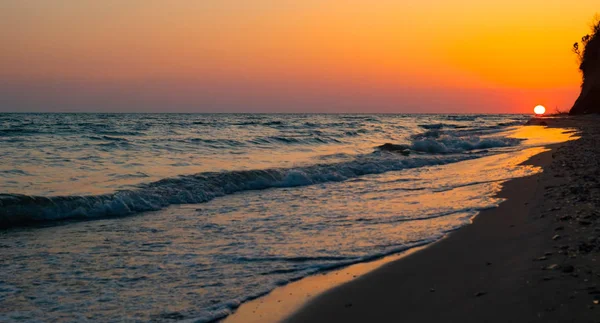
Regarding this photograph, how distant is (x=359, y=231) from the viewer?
7.72 metres

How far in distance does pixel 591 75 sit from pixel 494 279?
187 ft

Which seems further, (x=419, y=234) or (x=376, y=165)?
(x=376, y=165)

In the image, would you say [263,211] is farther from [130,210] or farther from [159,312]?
[159,312]

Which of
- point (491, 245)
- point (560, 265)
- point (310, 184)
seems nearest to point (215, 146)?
point (310, 184)

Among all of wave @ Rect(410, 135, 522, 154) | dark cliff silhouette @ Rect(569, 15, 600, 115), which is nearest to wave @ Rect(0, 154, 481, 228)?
wave @ Rect(410, 135, 522, 154)

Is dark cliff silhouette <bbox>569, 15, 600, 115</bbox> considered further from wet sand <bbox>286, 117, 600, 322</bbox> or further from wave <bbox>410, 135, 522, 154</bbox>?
wet sand <bbox>286, 117, 600, 322</bbox>

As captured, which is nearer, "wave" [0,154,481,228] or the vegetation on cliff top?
"wave" [0,154,481,228]

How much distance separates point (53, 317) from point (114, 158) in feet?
47.5

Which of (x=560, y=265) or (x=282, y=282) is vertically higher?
(x=560, y=265)

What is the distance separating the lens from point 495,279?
486 centimetres

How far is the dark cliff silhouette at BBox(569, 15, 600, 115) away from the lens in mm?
53156

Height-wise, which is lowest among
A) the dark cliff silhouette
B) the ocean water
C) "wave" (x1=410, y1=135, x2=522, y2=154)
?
the ocean water

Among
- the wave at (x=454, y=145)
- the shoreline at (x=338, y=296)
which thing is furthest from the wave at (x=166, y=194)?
the wave at (x=454, y=145)

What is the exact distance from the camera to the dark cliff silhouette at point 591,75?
53.2 meters
